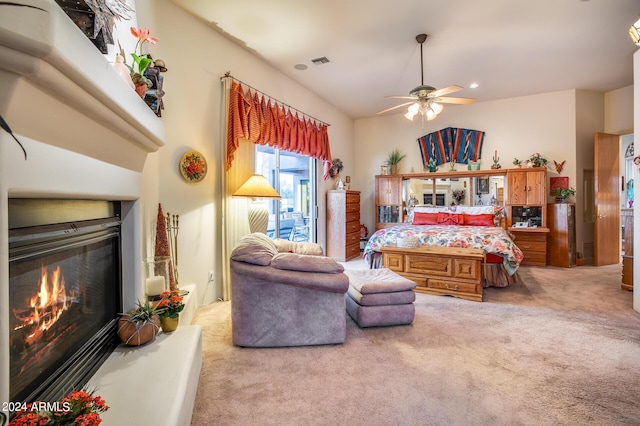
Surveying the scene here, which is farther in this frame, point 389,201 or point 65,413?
point 389,201

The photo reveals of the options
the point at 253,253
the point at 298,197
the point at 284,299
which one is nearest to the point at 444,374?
the point at 284,299

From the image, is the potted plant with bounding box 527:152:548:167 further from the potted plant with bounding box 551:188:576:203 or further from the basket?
the basket

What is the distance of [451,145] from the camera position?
6141mm

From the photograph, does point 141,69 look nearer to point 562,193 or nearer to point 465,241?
point 465,241

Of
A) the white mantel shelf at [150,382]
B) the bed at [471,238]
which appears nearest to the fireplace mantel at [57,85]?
the white mantel shelf at [150,382]

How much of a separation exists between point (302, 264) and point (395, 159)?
195 inches

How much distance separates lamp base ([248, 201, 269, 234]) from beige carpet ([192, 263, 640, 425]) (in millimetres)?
1060

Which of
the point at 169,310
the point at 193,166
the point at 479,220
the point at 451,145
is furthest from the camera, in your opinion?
the point at 451,145

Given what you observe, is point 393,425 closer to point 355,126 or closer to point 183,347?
point 183,347

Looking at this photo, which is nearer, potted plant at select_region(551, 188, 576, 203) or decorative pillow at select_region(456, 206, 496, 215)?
potted plant at select_region(551, 188, 576, 203)

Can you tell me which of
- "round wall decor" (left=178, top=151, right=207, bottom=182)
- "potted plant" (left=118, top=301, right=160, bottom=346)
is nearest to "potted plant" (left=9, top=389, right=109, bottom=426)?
"potted plant" (left=118, top=301, right=160, bottom=346)

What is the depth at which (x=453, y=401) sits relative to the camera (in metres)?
1.66

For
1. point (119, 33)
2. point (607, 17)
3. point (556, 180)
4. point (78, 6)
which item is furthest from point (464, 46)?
point (78, 6)

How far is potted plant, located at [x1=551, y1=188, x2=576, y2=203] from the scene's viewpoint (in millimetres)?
5105
